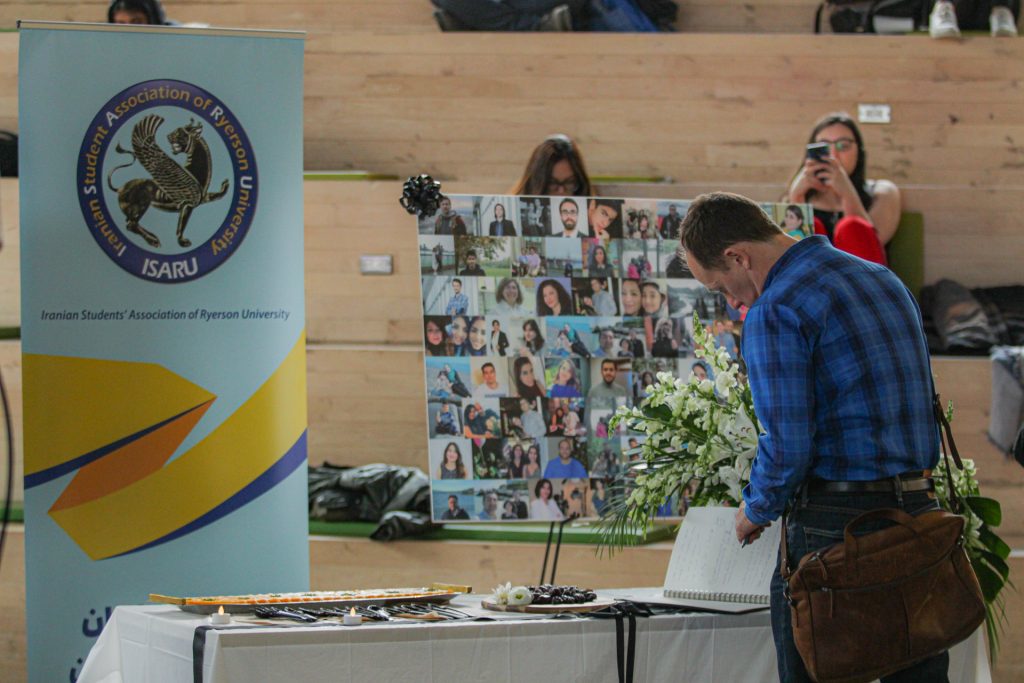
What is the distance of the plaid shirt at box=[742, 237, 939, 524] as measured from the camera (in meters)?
2.02

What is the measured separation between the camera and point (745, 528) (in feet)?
7.38

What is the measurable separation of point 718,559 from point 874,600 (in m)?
0.51

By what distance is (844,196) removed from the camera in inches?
157

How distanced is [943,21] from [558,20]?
1653 mm

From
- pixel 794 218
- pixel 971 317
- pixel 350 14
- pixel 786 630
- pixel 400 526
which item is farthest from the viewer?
pixel 350 14

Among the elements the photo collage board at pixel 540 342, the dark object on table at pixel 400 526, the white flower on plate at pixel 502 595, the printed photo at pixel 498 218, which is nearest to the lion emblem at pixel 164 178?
the photo collage board at pixel 540 342

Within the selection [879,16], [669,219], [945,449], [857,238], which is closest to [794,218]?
[669,219]

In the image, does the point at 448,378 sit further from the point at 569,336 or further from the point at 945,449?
the point at 945,449

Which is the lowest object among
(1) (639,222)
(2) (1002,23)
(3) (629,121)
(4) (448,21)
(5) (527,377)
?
(5) (527,377)

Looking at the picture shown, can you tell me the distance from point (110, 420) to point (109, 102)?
0.79 m

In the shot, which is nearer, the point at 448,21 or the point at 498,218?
the point at 498,218

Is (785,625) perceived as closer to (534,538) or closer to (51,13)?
(534,538)

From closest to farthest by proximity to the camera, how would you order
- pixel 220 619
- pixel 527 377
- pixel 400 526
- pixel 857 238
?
pixel 220 619 < pixel 527 377 < pixel 857 238 < pixel 400 526

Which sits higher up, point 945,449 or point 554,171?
point 554,171
